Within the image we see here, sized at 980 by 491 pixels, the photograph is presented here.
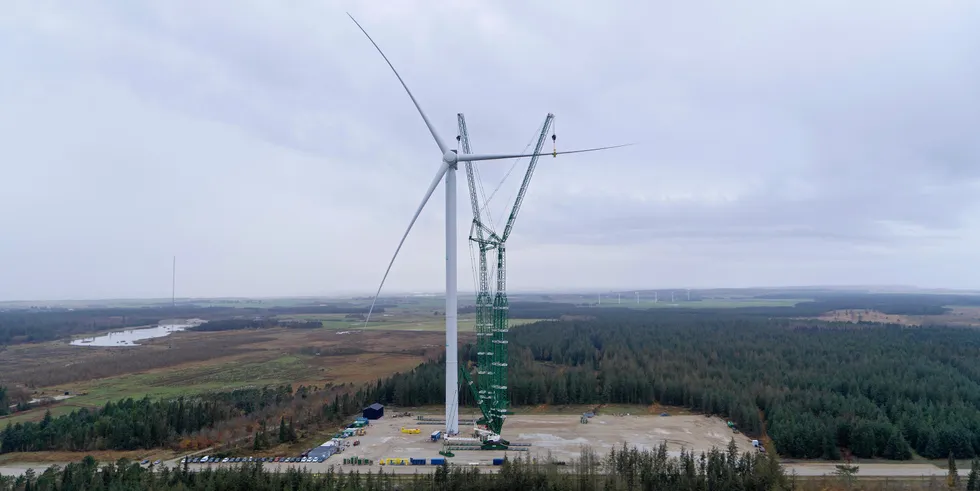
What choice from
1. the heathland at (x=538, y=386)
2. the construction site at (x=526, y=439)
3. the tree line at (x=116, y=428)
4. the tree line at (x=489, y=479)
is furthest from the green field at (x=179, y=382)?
the tree line at (x=489, y=479)

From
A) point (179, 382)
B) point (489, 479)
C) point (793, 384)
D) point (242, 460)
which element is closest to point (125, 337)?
point (179, 382)

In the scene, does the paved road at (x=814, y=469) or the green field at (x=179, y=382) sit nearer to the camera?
the paved road at (x=814, y=469)

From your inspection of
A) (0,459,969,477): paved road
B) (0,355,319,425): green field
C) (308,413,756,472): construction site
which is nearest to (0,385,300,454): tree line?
(0,459,969,477): paved road

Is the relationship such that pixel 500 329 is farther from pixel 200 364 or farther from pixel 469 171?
pixel 200 364

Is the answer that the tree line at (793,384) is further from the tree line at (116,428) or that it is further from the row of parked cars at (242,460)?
the row of parked cars at (242,460)

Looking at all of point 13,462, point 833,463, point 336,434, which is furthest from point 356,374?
point 833,463

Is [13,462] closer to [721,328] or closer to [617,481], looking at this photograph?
[617,481]
